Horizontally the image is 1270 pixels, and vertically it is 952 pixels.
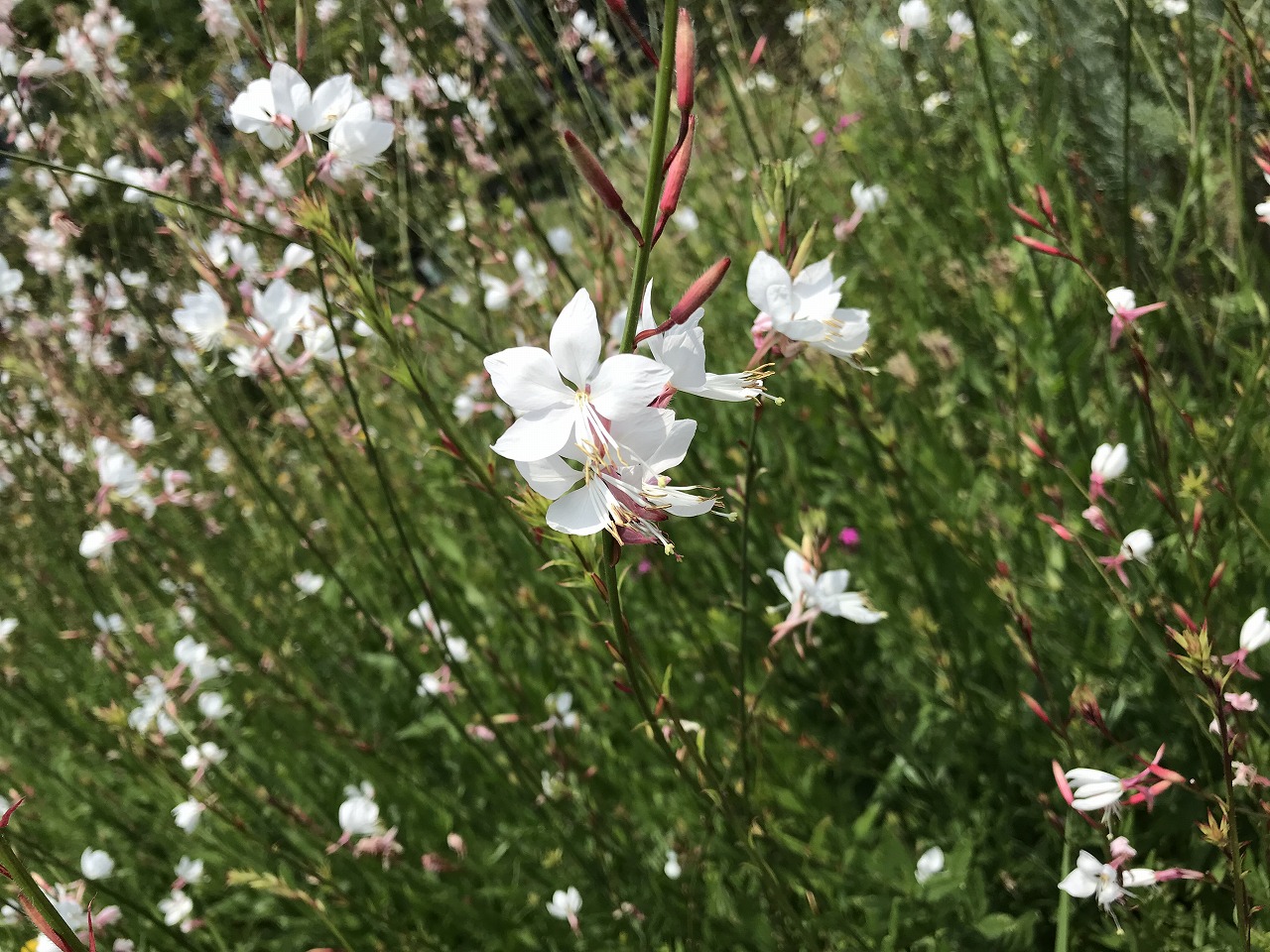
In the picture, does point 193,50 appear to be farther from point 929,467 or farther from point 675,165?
point 675,165

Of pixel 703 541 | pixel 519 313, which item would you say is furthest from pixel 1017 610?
pixel 519 313

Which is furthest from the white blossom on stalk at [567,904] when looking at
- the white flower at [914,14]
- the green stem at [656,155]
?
the white flower at [914,14]

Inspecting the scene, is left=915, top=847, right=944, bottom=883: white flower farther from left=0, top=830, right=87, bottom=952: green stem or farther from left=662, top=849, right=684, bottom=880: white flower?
left=0, top=830, right=87, bottom=952: green stem

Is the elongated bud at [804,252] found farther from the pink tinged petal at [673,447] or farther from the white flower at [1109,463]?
the white flower at [1109,463]

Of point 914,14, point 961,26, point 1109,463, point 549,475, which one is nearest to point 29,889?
point 549,475

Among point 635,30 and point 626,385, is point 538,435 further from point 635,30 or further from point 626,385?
point 635,30
